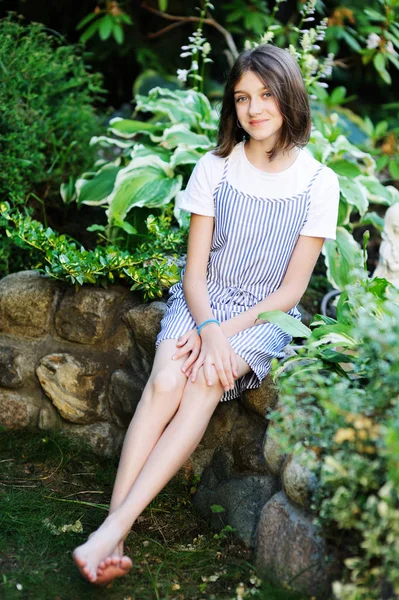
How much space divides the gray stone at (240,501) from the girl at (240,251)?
0.87 feet

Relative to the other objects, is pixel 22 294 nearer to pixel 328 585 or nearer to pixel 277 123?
pixel 277 123

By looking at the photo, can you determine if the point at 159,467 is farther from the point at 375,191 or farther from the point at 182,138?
the point at 375,191

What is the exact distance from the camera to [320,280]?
3492 mm

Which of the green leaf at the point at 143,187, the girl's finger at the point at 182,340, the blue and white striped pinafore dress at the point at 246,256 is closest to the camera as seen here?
the girl's finger at the point at 182,340

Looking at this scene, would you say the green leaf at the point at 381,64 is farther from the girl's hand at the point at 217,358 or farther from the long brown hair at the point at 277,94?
the girl's hand at the point at 217,358

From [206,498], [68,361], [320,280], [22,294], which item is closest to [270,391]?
[206,498]

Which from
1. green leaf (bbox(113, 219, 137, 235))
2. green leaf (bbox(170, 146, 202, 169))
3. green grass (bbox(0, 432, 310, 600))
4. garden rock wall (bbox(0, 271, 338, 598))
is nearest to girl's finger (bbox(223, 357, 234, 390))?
garden rock wall (bbox(0, 271, 338, 598))

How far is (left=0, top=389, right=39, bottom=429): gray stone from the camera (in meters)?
2.75

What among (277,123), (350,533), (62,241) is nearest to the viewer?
(350,533)

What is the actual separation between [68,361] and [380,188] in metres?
1.61

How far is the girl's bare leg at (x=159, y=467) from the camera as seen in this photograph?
72.2 inches

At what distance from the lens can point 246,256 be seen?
2.39 metres

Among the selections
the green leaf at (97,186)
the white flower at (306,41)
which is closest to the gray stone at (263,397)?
the green leaf at (97,186)

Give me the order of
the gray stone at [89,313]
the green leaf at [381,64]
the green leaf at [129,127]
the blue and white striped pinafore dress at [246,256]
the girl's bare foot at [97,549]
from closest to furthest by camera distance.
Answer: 1. the girl's bare foot at [97,549]
2. the blue and white striped pinafore dress at [246,256]
3. the gray stone at [89,313]
4. the green leaf at [129,127]
5. the green leaf at [381,64]
